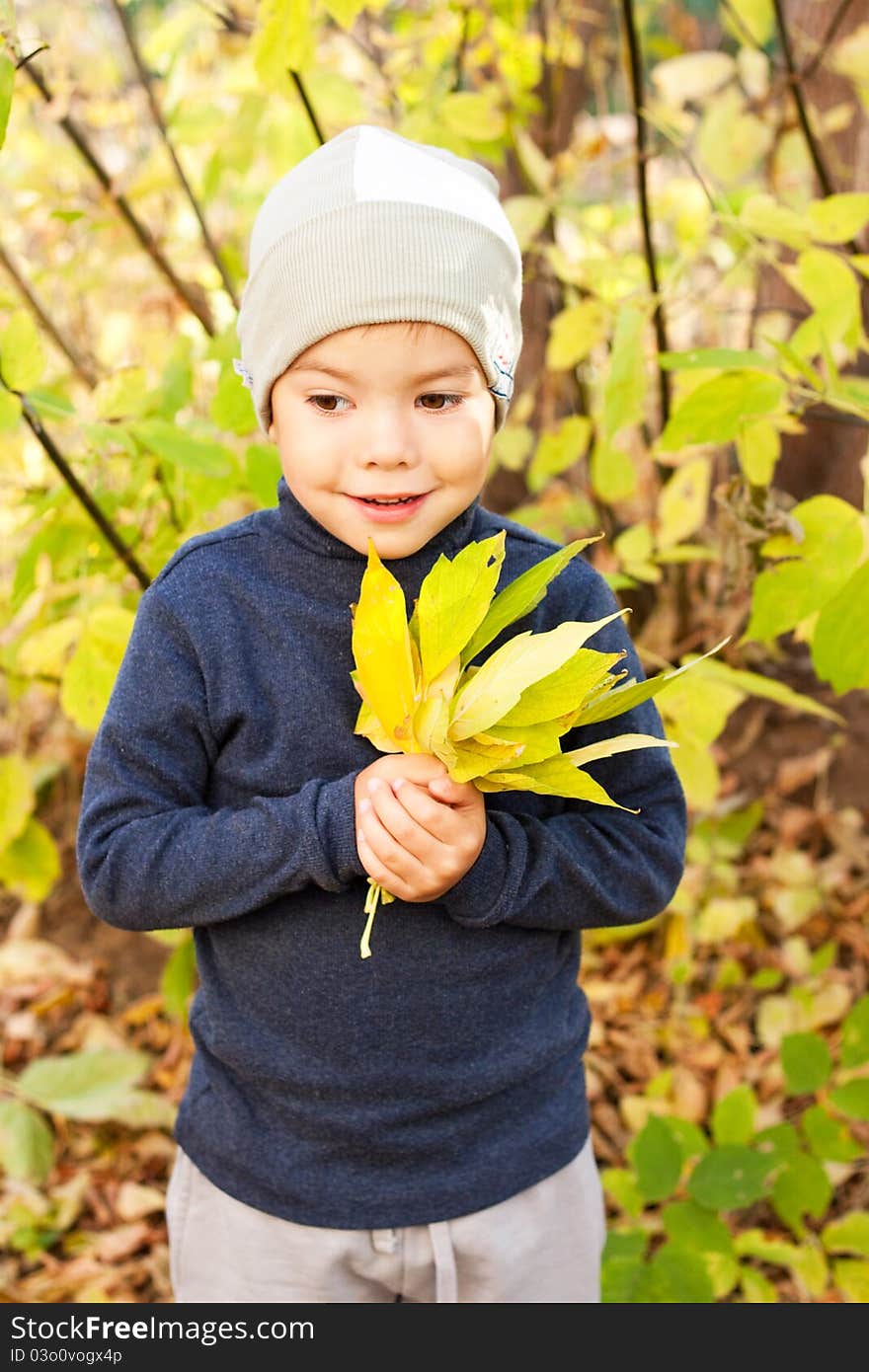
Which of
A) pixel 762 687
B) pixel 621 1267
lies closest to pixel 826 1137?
pixel 621 1267

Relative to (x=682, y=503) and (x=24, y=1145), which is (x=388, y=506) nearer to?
(x=682, y=503)

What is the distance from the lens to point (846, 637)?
1387 mm

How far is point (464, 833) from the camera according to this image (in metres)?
1.11

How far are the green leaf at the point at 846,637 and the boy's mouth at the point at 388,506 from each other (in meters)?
0.49

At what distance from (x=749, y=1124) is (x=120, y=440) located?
4.69ft

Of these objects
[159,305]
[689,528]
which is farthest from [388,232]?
[159,305]

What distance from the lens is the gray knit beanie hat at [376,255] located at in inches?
44.0

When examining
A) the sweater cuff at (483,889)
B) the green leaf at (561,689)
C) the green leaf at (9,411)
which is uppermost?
the green leaf at (9,411)

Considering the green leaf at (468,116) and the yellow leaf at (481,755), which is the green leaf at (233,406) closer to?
the green leaf at (468,116)

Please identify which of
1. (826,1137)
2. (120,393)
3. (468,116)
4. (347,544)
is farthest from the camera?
(826,1137)

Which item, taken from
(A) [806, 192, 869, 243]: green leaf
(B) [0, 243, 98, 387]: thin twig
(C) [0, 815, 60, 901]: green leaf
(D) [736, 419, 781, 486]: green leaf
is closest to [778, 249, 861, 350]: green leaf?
(A) [806, 192, 869, 243]: green leaf

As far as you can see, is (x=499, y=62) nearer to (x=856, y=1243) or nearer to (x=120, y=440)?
(x=120, y=440)

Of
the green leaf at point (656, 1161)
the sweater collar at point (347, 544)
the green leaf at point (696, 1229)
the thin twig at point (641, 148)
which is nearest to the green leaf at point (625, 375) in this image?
the thin twig at point (641, 148)

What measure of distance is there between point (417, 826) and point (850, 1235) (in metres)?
1.37
